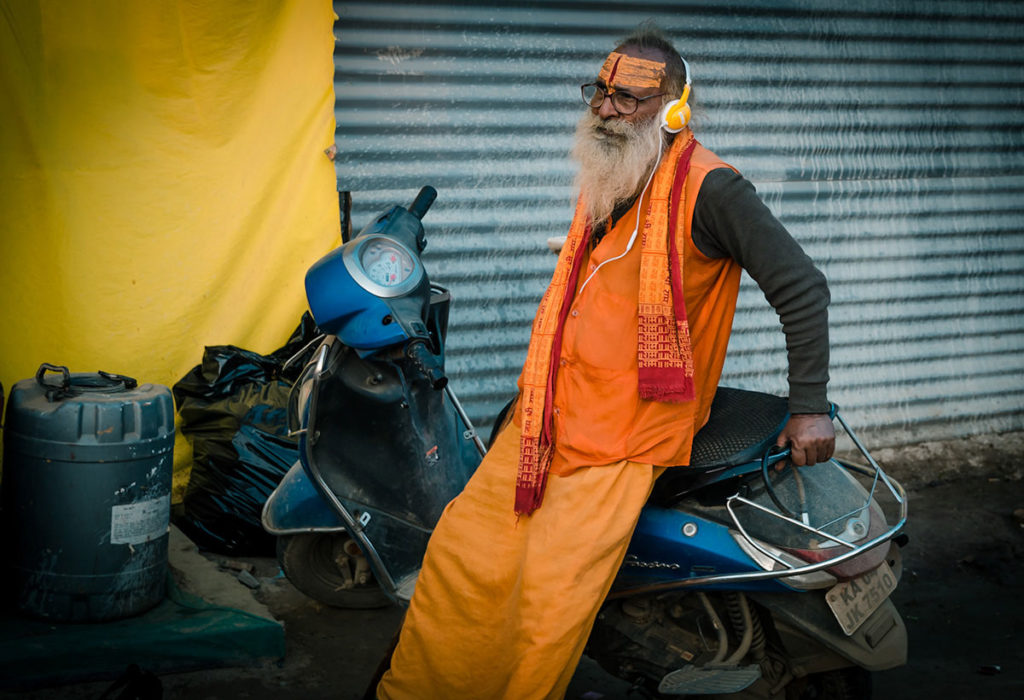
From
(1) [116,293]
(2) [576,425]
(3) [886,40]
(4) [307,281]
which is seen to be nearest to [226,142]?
(1) [116,293]

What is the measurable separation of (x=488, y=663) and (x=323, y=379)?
1054 millimetres

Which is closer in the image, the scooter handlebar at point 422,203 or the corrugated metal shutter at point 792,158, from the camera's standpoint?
the scooter handlebar at point 422,203

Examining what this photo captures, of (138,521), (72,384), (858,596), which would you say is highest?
(72,384)

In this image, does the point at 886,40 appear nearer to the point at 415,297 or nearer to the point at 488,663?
the point at 415,297

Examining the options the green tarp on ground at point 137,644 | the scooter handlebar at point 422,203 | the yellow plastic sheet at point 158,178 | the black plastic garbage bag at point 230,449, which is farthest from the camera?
the black plastic garbage bag at point 230,449

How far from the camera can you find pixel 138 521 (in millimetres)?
3250

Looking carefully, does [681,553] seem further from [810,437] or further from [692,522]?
[810,437]

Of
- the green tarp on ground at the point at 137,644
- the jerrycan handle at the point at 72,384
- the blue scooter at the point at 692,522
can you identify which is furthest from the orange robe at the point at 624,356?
the jerrycan handle at the point at 72,384

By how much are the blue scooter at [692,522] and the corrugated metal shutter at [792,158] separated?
A: 146cm

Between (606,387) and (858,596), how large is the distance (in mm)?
838

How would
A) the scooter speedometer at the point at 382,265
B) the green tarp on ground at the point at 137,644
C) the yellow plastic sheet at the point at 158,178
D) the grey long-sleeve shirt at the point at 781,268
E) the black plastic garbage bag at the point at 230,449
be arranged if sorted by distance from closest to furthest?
the grey long-sleeve shirt at the point at 781,268
the scooter speedometer at the point at 382,265
the green tarp on ground at the point at 137,644
the yellow plastic sheet at the point at 158,178
the black plastic garbage bag at the point at 230,449

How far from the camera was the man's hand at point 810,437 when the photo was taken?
2291 mm

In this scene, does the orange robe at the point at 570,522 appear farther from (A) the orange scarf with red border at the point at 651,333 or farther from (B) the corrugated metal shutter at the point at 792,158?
(B) the corrugated metal shutter at the point at 792,158

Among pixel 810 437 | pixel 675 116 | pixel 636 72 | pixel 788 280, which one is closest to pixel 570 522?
pixel 810 437
